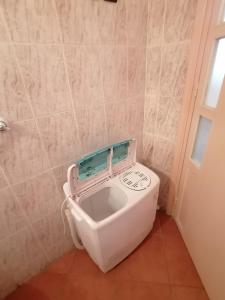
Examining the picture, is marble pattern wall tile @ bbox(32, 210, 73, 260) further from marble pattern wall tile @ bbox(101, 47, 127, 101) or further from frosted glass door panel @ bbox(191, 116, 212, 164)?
frosted glass door panel @ bbox(191, 116, 212, 164)

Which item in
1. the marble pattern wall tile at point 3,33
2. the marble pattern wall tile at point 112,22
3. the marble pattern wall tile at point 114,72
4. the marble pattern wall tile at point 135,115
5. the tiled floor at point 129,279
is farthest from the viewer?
the marble pattern wall tile at point 135,115

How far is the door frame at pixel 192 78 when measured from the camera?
793 mm

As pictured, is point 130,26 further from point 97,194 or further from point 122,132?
point 97,194

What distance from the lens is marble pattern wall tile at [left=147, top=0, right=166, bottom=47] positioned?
0.94 metres

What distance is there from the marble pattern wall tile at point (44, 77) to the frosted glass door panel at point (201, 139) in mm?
818

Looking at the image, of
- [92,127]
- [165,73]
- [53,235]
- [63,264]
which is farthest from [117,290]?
[165,73]

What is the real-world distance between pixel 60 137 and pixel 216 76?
92cm

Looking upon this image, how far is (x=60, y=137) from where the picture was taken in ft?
3.08

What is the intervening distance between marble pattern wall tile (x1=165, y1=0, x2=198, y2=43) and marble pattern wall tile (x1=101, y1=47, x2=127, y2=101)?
11.1 inches

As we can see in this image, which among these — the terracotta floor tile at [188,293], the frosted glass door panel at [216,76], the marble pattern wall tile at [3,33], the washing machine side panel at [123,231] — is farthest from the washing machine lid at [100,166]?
the terracotta floor tile at [188,293]

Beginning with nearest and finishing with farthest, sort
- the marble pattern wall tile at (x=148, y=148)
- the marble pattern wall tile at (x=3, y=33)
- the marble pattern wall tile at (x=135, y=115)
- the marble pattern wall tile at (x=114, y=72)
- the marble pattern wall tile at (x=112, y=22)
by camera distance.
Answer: the marble pattern wall tile at (x=3, y=33) < the marble pattern wall tile at (x=112, y=22) < the marble pattern wall tile at (x=114, y=72) < the marble pattern wall tile at (x=135, y=115) < the marble pattern wall tile at (x=148, y=148)

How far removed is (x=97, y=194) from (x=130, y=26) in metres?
1.09

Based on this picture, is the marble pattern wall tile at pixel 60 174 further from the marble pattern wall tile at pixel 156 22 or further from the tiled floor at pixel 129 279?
the marble pattern wall tile at pixel 156 22

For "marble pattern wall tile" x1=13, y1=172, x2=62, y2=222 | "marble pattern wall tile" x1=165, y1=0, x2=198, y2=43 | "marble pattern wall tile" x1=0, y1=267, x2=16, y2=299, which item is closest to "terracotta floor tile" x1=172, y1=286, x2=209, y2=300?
"marble pattern wall tile" x1=13, y1=172, x2=62, y2=222
